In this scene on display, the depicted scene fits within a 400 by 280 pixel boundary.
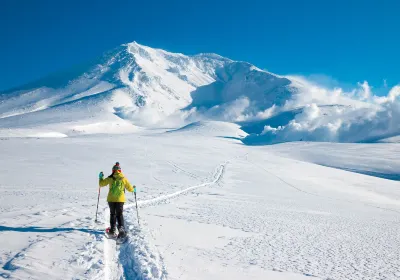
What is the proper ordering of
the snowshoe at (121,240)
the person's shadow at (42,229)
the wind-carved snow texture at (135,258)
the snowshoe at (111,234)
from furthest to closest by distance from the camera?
1. the snowshoe at (111,234)
2. the person's shadow at (42,229)
3. the snowshoe at (121,240)
4. the wind-carved snow texture at (135,258)

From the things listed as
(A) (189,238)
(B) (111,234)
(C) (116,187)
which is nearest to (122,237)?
(B) (111,234)

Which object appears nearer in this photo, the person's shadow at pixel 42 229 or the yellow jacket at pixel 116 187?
the person's shadow at pixel 42 229

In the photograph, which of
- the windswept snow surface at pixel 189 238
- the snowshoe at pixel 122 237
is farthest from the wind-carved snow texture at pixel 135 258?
the snowshoe at pixel 122 237

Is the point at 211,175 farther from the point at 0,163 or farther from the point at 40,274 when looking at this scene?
the point at 40,274

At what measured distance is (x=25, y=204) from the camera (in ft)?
50.0


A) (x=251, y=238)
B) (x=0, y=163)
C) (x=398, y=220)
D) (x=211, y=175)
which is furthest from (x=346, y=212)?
(x=0, y=163)

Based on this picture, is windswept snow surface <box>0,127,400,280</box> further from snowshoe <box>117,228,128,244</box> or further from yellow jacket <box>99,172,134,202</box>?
yellow jacket <box>99,172,134,202</box>

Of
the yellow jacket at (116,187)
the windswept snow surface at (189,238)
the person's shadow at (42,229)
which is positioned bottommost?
the windswept snow surface at (189,238)

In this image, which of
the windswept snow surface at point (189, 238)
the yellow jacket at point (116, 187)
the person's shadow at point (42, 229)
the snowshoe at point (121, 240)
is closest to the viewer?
the windswept snow surface at point (189, 238)

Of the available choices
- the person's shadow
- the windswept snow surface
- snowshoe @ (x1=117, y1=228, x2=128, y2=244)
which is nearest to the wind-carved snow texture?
the windswept snow surface

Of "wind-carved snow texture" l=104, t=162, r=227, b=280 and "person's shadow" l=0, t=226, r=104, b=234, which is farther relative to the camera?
"person's shadow" l=0, t=226, r=104, b=234

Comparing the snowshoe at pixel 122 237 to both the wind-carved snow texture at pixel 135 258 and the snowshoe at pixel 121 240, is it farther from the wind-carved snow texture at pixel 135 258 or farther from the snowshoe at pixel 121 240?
the wind-carved snow texture at pixel 135 258

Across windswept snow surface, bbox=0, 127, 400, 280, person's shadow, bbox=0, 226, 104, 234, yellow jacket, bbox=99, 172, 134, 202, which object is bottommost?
windswept snow surface, bbox=0, 127, 400, 280

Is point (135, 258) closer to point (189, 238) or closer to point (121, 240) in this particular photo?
point (121, 240)
